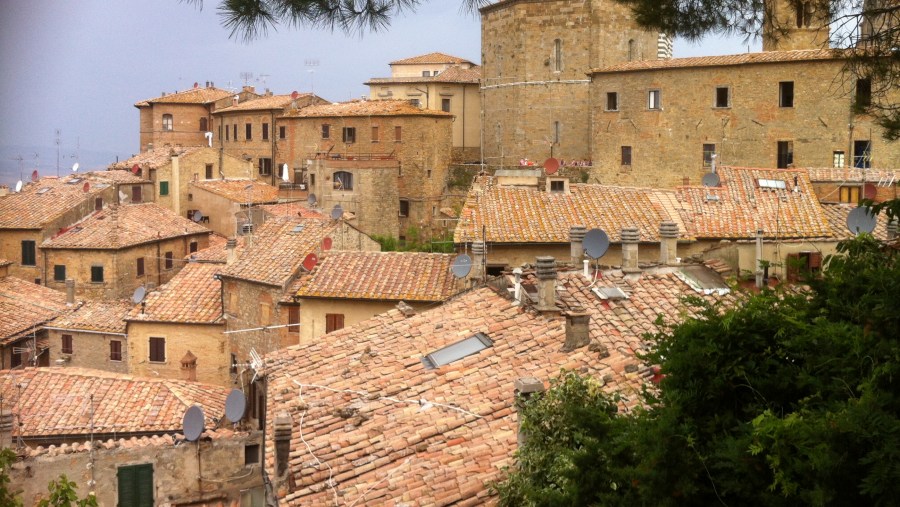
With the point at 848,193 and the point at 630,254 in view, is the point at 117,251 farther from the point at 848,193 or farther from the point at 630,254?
the point at 630,254

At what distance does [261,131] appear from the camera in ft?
164

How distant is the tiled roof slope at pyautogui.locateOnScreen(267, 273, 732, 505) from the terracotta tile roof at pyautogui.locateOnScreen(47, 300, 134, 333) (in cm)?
1275

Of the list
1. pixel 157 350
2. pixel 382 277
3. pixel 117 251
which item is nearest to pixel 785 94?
pixel 382 277

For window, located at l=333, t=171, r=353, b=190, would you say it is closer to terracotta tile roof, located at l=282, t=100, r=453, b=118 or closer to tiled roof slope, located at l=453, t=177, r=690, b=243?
terracotta tile roof, located at l=282, t=100, r=453, b=118

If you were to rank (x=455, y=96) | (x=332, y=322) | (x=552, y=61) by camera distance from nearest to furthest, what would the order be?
(x=332, y=322) → (x=552, y=61) → (x=455, y=96)

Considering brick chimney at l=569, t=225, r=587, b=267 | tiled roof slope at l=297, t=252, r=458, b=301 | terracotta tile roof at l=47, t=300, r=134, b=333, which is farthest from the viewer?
terracotta tile roof at l=47, t=300, r=134, b=333

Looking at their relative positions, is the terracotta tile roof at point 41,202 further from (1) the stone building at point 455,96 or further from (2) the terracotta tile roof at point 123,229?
(1) the stone building at point 455,96

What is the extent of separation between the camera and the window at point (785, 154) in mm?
32406

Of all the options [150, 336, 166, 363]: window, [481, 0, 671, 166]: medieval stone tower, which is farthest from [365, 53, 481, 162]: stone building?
[150, 336, 166, 363]: window

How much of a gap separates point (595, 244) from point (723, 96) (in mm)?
19639

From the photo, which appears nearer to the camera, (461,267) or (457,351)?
(457,351)

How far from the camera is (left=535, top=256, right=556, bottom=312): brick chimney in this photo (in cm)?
1328

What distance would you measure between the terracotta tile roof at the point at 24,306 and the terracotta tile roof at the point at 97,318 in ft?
2.11

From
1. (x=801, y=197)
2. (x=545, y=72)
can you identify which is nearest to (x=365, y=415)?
(x=801, y=197)
